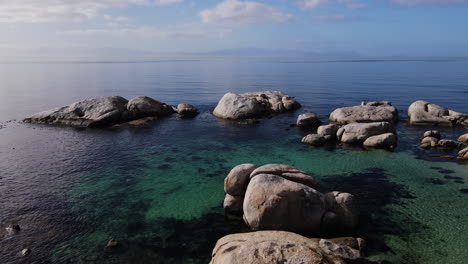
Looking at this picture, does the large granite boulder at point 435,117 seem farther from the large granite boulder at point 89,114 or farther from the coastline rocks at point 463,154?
the large granite boulder at point 89,114

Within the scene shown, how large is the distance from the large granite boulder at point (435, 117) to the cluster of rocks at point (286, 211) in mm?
A: 28460

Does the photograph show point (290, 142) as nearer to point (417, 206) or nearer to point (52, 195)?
point (417, 206)

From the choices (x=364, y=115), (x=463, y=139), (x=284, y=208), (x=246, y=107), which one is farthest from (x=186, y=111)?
(x=463, y=139)

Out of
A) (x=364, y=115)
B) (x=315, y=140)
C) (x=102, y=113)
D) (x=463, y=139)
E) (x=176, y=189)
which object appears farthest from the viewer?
(x=102, y=113)

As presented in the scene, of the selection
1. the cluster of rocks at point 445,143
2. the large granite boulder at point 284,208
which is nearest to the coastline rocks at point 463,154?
the cluster of rocks at point 445,143

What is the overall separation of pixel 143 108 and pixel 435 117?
1559 inches

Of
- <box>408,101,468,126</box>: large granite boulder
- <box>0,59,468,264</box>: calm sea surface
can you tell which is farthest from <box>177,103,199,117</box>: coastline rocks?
<box>408,101,468,126</box>: large granite boulder

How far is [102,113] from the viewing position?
42.6 metres

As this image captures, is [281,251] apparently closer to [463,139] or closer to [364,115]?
[463,139]

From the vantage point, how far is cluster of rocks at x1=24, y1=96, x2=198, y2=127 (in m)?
41.8

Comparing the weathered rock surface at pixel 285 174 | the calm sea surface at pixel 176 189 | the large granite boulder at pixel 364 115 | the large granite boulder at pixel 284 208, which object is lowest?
the calm sea surface at pixel 176 189

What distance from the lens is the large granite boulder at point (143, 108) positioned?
44969mm

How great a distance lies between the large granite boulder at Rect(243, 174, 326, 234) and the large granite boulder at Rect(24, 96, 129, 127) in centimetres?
3120

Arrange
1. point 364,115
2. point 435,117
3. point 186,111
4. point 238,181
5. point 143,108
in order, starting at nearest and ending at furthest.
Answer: point 238,181 → point 435,117 → point 364,115 → point 143,108 → point 186,111
